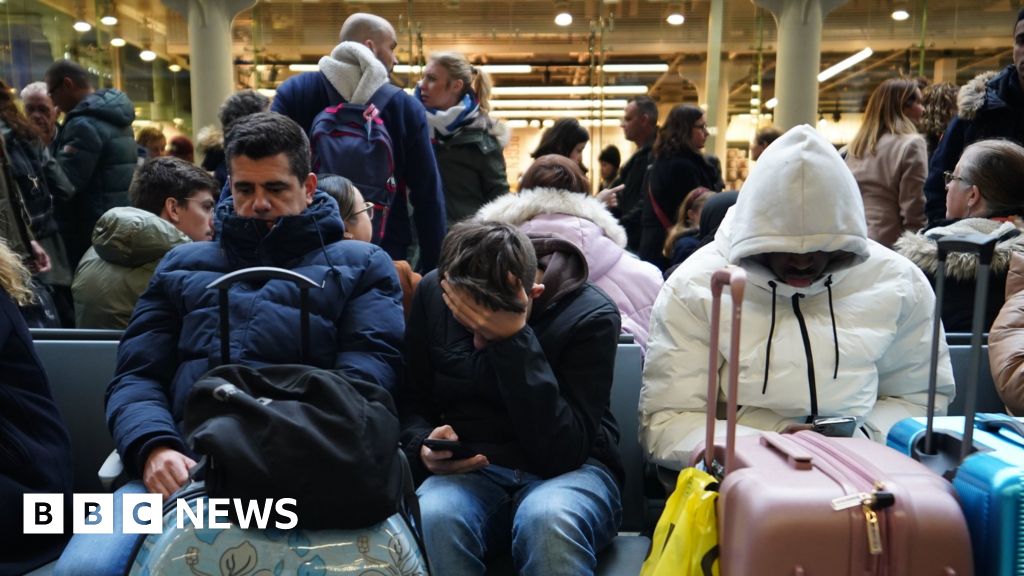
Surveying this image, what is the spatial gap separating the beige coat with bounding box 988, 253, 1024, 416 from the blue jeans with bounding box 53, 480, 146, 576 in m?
2.31

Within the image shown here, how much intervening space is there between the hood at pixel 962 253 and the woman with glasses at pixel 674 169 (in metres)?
2.24

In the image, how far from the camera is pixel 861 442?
201cm

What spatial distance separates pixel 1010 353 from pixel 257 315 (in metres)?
2.11

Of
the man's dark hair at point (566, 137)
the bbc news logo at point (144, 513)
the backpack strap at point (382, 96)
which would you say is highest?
the backpack strap at point (382, 96)

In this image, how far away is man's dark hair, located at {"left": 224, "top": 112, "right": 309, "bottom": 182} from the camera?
258 cm

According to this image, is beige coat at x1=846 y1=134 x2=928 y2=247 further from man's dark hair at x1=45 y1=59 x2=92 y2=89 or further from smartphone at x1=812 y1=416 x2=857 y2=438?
man's dark hair at x1=45 y1=59 x2=92 y2=89

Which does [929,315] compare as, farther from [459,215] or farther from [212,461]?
[459,215]

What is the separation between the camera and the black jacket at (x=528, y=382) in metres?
2.26

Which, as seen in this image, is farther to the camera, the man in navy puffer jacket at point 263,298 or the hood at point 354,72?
the hood at point 354,72

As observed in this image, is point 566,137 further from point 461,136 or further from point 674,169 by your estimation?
point 461,136

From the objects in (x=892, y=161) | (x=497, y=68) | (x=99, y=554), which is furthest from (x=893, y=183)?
(x=497, y=68)

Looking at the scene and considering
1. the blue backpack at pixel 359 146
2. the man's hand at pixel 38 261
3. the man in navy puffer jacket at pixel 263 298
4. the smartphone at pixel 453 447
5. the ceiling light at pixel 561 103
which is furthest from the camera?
the ceiling light at pixel 561 103

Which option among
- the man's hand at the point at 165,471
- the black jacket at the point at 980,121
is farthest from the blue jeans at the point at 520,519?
the black jacket at the point at 980,121

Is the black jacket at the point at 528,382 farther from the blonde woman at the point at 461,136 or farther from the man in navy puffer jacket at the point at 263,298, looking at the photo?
the blonde woman at the point at 461,136
